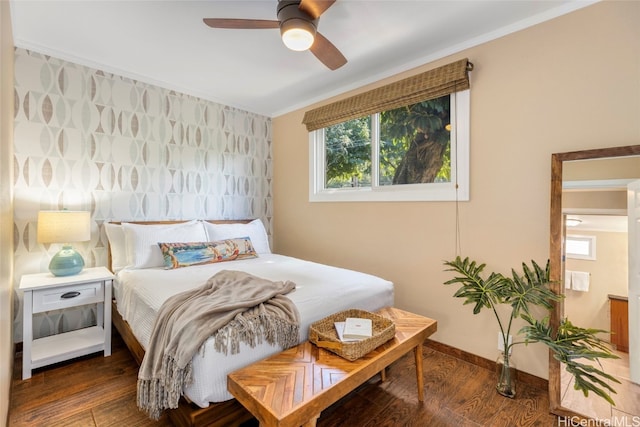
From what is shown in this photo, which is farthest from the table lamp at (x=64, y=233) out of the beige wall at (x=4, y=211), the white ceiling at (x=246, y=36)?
the white ceiling at (x=246, y=36)

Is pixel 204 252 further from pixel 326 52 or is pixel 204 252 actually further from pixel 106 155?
pixel 326 52

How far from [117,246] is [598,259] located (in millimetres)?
3557

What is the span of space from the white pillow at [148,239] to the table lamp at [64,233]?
0.33m

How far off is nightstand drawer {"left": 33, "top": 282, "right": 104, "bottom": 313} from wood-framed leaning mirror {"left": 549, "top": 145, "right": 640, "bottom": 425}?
321 centimetres

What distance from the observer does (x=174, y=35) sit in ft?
7.58

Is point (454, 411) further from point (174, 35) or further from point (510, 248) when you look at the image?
point (174, 35)

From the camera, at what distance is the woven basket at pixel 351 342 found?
4.91 feet

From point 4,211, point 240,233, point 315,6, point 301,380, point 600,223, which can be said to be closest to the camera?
point 301,380

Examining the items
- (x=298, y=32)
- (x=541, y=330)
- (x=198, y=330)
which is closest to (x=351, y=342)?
(x=198, y=330)

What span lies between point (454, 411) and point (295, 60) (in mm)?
2879

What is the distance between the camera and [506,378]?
1963 mm

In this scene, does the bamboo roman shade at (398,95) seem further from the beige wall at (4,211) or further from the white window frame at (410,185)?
the beige wall at (4,211)

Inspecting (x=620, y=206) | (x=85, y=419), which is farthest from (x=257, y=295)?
(x=620, y=206)

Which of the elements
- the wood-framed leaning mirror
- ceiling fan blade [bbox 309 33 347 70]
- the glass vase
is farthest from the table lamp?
the wood-framed leaning mirror
